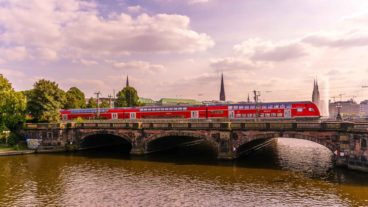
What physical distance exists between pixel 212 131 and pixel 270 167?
41.3 ft

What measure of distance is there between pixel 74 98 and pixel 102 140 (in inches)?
2229

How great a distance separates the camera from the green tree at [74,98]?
121250 millimetres

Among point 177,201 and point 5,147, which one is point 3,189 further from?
point 5,147

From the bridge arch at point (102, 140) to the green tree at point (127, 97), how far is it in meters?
44.5

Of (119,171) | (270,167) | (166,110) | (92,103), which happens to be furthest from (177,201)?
(92,103)

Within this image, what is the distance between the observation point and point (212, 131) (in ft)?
173

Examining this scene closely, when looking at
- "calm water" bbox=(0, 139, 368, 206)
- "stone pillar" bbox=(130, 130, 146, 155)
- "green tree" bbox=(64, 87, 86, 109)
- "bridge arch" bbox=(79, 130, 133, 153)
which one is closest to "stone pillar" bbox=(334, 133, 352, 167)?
"calm water" bbox=(0, 139, 368, 206)

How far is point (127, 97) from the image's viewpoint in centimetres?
12400

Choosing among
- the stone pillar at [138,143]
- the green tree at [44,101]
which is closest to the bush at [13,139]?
the green tree at [44,101]

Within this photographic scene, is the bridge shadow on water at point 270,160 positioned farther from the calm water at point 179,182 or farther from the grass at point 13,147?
the grass at point 13,147

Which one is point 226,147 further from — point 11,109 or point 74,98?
point 74,98

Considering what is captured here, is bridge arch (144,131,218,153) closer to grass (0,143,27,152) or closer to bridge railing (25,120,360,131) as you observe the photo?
bridge railing (25,120,360,131)

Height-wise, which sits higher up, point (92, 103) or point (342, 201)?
point (92, 103)

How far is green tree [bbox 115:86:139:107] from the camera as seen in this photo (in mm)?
122312
